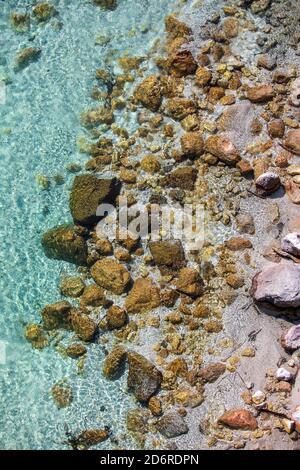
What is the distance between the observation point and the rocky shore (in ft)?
21.6

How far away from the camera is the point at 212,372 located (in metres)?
6.68

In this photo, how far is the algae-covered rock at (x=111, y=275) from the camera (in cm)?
717

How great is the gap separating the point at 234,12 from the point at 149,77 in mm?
1869

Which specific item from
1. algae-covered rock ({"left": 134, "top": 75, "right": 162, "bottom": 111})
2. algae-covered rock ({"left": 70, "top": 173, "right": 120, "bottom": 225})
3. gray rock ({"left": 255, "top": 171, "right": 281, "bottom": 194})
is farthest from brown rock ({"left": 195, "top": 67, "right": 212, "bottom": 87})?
algae-covered rock ({"left": 70, "top": 173, "right": 120, "bottom": 225})

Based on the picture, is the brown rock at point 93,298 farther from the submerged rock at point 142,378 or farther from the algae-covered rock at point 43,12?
the algae-covered rock at point 43,12

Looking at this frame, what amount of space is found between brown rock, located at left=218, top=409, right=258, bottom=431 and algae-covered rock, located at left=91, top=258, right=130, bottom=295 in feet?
6.53

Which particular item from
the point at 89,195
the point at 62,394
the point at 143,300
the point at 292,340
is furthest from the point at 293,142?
the point at 62,394

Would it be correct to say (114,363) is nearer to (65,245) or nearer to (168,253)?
(168,253)

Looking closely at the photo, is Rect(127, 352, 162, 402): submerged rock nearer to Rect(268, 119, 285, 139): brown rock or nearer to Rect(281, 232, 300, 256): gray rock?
Rect(281, 232, 300, 256): gray rock

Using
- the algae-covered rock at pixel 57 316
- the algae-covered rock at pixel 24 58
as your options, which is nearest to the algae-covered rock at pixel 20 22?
the algae-covered rock at pixel 24 58

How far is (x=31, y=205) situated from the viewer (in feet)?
26.1

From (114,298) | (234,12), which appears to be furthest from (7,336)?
(234,12)

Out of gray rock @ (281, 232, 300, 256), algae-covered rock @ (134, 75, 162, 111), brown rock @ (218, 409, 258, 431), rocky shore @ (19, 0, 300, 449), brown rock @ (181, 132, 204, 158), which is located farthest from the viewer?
algae-covered rock @ (134, 75, 162, 111)

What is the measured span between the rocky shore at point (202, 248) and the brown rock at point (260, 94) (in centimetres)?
1
